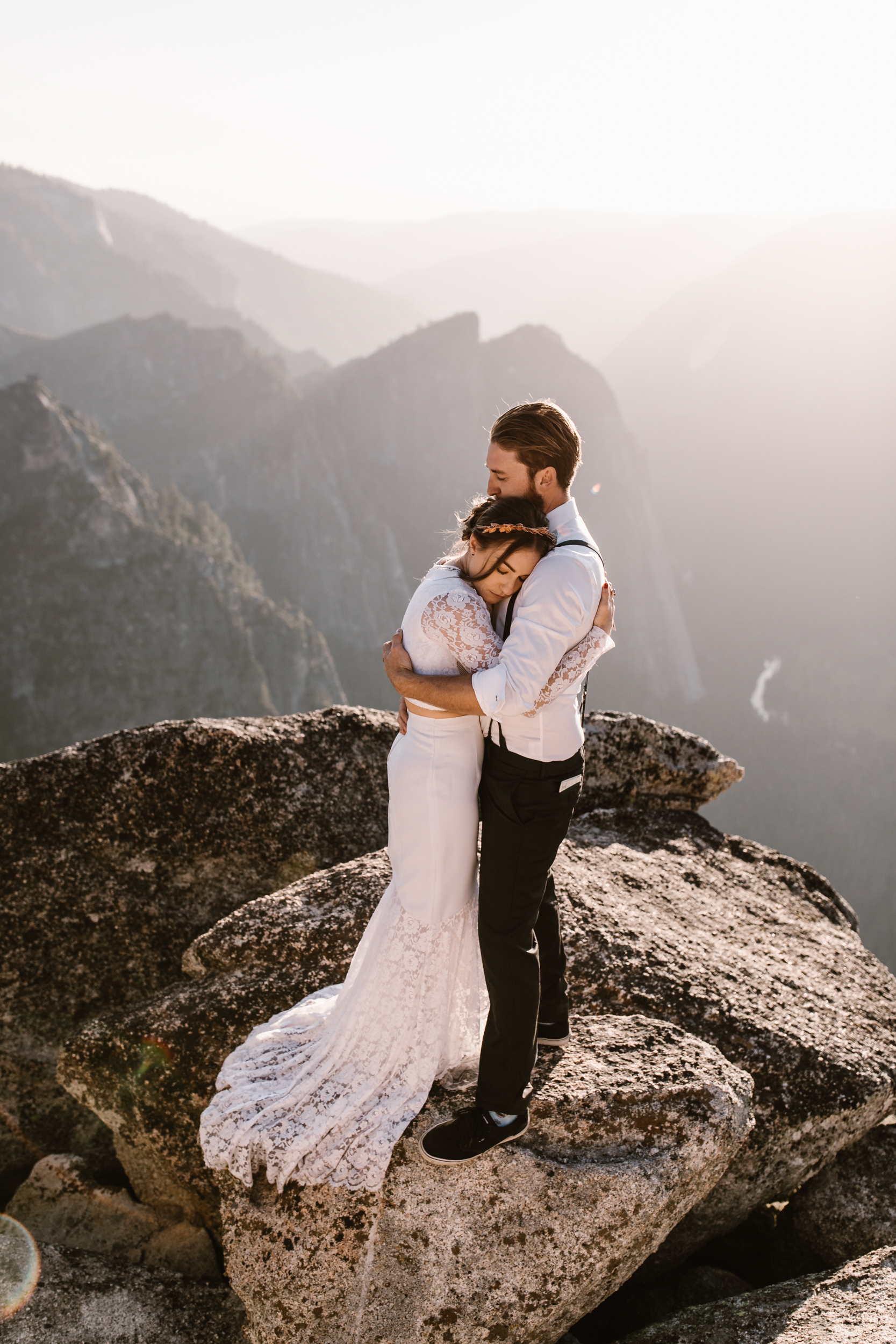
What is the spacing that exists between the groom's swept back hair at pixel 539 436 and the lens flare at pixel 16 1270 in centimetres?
388

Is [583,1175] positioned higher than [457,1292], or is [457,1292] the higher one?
[583,1175]

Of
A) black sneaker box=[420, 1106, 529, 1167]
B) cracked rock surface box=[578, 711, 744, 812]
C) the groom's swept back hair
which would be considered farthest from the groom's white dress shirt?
cracked rock surface box=[578, 711, 744, 812]

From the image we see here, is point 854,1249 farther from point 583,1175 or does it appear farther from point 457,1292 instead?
point 457,1292

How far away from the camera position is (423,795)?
291cm

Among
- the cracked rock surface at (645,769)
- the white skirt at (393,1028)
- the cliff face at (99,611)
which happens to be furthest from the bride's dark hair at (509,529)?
the cliff face at (99,611)

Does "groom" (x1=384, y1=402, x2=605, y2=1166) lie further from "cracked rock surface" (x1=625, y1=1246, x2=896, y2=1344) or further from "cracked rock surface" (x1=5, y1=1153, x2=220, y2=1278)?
"cracked rock surface" (x1=5, y1=1153, x2=220, y2=1278)

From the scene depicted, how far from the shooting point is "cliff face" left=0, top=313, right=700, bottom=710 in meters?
96.6

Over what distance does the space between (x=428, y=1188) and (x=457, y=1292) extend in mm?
364

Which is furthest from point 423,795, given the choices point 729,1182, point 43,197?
point 43,197

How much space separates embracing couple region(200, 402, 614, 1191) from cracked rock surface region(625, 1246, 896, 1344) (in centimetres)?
119

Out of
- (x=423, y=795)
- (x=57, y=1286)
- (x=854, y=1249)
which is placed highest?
(x=423, y=795)

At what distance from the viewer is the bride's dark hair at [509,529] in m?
2.64

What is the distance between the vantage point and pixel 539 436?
2.73 metres

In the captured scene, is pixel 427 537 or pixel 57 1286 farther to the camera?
pixel 427 537
